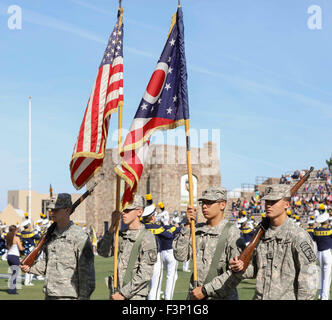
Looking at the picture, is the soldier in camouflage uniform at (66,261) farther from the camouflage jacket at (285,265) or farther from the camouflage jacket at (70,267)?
the camouflage jacket at (285,265)

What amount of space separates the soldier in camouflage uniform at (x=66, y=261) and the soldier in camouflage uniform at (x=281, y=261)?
5.69 ft

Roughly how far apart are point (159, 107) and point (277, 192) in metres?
1.82

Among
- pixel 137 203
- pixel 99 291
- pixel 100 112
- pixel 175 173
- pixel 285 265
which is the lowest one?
pixel 99 291

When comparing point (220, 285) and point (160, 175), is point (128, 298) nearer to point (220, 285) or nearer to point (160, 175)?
point (220, 285)

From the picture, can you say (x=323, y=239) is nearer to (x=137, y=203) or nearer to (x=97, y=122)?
(x=137, y=203)

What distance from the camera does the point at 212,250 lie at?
6.16 metres

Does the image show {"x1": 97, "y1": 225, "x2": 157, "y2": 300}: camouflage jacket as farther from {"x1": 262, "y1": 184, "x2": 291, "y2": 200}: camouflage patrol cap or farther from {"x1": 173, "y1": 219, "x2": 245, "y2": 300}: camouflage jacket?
{"x1": 262, "y1": 184, "x2": 291, "y2": 200}: camouflage patrol cap

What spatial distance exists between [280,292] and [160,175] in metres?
51.8

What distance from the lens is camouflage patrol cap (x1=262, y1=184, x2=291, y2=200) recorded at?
5.85 meters

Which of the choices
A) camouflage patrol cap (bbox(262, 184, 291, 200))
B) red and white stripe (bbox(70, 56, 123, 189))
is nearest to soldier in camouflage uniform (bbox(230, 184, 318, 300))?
camouflage patrol cap (bbox(262, 184, 291, 200))

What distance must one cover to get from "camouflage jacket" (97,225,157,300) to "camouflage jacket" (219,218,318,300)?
1.11m

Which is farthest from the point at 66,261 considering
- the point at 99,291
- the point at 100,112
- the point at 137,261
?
the point at 99,291

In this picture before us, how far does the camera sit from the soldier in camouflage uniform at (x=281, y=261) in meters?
5.51
